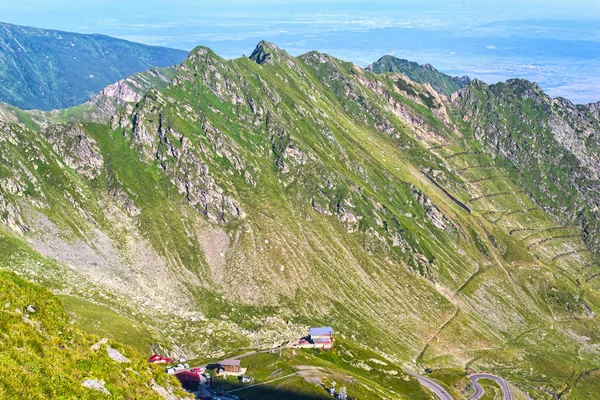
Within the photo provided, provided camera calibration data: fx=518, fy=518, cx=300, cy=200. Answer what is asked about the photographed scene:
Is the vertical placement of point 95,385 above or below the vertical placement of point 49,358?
below

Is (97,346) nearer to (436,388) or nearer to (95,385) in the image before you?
(95,385)

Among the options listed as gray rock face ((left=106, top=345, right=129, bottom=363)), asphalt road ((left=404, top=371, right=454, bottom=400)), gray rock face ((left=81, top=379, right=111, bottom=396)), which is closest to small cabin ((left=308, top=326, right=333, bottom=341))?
asphalt road ((left=404, top=371, right=454, bottom=400))

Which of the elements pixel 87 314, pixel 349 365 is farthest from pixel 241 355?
pixel 87 314

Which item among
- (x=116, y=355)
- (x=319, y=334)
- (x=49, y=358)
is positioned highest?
(x=49, y=358)

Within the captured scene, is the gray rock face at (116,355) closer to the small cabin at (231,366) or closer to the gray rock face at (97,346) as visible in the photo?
the gray rock face at (97,346)

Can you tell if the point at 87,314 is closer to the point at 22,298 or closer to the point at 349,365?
the point at 349,365

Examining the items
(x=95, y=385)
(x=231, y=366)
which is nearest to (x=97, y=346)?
(x=95, y=385)

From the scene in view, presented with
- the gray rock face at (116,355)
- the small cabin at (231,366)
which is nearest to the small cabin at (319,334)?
the small cabin at (231,366)

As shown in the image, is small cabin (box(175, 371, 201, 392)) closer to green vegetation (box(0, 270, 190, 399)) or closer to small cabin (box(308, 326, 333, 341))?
small cabin (box(308, 326, 333, 341))
